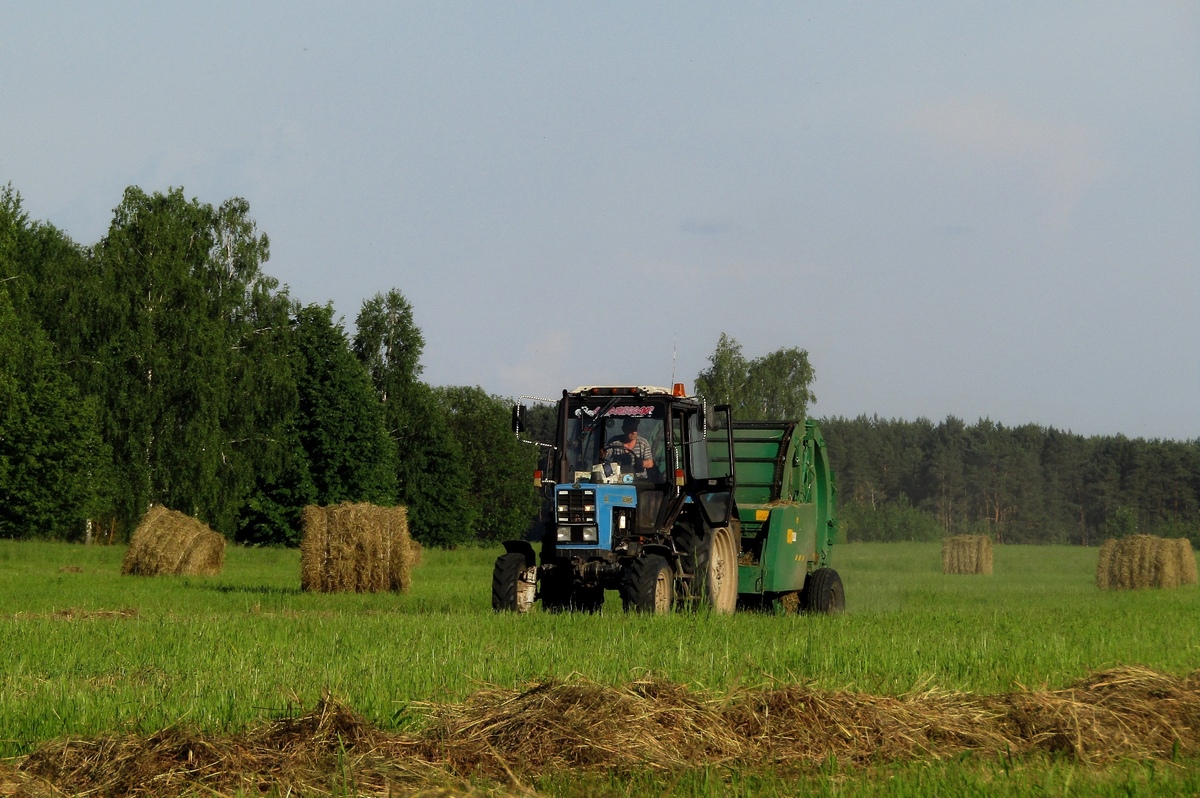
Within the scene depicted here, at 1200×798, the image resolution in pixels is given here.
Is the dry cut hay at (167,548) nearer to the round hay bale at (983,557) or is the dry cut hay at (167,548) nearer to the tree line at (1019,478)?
the round hay bale at (983,557)

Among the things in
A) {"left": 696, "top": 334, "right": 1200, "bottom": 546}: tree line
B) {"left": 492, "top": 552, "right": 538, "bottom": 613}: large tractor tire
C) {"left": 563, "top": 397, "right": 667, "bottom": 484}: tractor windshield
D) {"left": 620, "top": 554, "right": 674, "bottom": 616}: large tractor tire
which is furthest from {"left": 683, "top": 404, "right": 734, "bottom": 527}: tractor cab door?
{"left": 696, "top": 334, "right": 1200, "bottom": 546}: tree line

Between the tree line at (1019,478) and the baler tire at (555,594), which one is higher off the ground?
Answer: the tree line at (1019,478)

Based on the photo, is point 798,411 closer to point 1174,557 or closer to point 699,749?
point 1174,557

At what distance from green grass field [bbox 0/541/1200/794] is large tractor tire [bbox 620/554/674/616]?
0.48 meters

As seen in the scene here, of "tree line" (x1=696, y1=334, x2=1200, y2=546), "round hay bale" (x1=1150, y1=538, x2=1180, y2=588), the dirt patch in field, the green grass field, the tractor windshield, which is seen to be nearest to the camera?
the dirt patch in field

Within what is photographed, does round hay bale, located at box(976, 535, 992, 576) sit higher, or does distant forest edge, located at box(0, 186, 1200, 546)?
distant forest edge, located at box(0, 186, 1200, 546)

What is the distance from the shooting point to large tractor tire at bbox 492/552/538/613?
1562 centimetres

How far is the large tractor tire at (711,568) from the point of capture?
51.2ft

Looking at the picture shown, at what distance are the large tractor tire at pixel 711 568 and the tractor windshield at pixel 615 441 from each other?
88cm

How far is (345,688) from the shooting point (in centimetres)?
836

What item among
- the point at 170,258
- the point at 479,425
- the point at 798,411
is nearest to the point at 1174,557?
the point at 170,258

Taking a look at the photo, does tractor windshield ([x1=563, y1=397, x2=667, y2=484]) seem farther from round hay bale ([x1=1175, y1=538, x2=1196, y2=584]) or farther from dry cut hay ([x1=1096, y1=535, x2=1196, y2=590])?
round hay bale ([x1=1175, y1=538, x2=1196, y2=584])

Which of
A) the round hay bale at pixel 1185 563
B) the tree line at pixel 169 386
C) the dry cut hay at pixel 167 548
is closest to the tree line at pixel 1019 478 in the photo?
the tree line at pixel 169 386

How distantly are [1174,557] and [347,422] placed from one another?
36.9m
